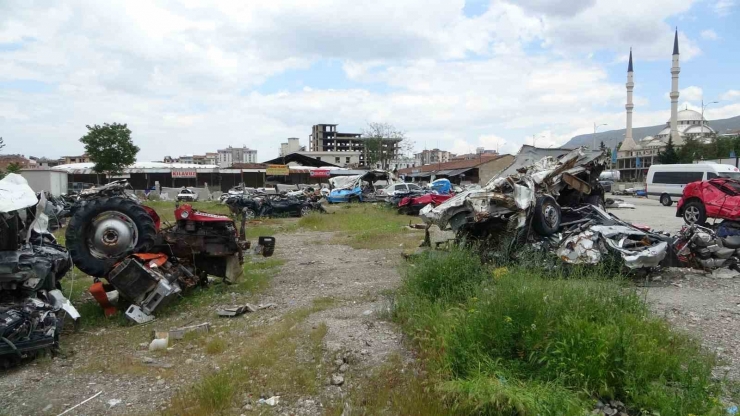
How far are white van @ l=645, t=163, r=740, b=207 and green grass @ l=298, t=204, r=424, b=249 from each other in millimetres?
15410

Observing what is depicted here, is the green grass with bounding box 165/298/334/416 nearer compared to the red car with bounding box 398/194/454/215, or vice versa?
the green grass with bounding box 165/298/334/416

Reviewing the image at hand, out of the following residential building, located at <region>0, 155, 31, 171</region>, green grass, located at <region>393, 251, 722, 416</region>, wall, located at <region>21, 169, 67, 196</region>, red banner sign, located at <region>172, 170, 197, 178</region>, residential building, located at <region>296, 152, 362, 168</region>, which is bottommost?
green grass, located at <region>393, 251, 722, 416</region>

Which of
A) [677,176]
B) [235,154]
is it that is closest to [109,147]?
[677,176]

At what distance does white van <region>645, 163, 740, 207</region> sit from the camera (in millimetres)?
23188

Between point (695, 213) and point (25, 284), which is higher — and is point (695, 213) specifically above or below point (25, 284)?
above

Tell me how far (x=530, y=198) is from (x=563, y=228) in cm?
99

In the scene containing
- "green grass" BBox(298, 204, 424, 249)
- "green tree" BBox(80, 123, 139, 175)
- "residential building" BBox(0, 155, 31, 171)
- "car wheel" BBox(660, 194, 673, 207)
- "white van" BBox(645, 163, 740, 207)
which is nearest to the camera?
"green grass" BBox(298, 204, 424, 249)

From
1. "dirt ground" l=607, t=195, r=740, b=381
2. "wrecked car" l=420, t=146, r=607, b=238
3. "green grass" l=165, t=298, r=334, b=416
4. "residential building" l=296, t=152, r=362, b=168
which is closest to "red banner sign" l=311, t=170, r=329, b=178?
"residential building" l=296, t=152, r=362, b=168

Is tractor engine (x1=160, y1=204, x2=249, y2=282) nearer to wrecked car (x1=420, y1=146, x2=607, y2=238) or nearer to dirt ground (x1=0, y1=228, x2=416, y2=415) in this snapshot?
dirt ground (x1=0, y1=228, x2=416, y2=415)

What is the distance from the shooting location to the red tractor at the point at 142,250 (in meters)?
6.30

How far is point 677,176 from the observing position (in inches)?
995

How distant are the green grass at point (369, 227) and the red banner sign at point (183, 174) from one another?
29.5 meters

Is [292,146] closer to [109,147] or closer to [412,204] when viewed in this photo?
[109,147]

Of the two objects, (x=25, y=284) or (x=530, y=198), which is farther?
(x=530, y=198)
